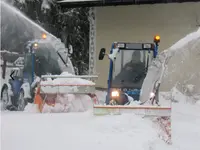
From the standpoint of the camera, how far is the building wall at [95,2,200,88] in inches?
573

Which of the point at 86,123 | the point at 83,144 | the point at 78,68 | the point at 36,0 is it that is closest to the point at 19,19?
the point at 36,0

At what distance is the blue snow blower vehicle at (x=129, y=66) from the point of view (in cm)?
766

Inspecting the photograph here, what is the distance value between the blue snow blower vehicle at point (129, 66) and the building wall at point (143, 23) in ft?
24.0

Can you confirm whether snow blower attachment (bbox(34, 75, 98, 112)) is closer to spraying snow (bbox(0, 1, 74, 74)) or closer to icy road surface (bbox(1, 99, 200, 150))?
icy road surface (bbox(1, 99, 200, 150))

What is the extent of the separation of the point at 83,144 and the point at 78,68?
1121 centimetres

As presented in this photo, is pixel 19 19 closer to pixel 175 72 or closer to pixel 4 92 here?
pixel 4 92

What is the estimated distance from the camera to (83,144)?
483 centimetres

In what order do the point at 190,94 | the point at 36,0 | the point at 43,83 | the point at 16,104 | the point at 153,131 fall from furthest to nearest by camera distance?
the point at 36,0 → the point at 190,94 → the point at 16,104 → the point at 43,83 → the point at 153,131

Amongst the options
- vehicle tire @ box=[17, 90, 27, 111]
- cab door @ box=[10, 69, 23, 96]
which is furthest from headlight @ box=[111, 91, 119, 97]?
cab door @ box=[10, 69, 23, 96]

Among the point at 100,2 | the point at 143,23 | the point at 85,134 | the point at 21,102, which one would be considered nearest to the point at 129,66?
the point at 85,134

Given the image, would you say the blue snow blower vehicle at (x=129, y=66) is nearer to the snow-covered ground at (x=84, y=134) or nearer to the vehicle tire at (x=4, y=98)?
the snow-covered ground at (x=84, y=134)

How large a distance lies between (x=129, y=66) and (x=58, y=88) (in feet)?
5.72

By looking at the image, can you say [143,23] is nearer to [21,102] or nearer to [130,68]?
[21,102]

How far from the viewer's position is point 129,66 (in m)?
7.72
